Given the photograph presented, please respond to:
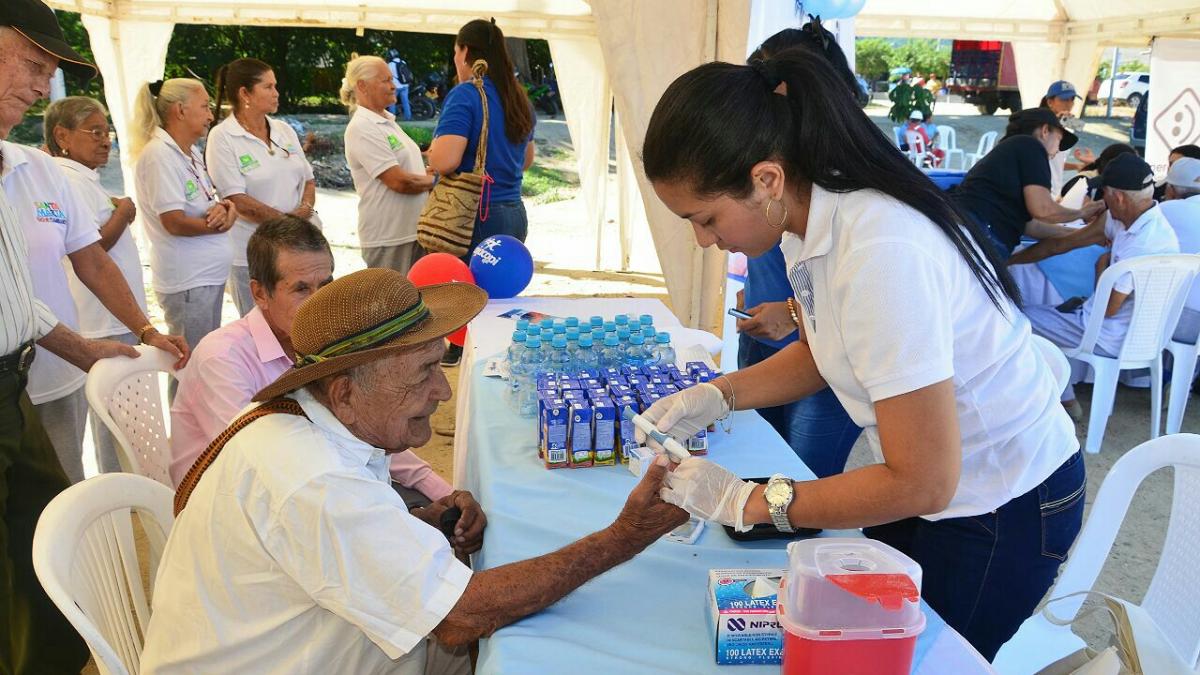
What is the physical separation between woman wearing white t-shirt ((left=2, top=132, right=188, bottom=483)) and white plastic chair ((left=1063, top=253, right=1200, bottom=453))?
411 centimetres

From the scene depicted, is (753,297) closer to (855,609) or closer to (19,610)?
(855,609)

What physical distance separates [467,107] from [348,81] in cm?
130

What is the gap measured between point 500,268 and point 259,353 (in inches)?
58.2

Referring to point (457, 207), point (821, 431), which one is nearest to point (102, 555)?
point (821, 431)

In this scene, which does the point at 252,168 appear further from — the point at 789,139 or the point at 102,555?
the point at 789,139

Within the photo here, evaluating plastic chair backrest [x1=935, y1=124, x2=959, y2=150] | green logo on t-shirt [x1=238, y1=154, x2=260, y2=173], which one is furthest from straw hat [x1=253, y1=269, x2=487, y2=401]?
plastic chair backrest [x1=935, y1=124, x2=959, y2=150]

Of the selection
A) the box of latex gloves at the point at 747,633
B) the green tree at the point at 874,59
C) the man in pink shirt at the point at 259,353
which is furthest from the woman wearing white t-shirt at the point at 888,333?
the green tree at the point at 874,59

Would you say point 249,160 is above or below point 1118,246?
above

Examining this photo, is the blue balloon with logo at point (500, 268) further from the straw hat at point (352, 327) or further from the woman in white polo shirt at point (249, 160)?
the straw hat at point (352, 327)

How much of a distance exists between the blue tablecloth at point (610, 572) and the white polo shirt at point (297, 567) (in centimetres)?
18

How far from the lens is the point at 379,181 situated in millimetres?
4715

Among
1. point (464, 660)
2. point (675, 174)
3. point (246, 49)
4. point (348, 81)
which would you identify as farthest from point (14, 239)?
point (246, 49)

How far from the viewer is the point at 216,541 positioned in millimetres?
1338

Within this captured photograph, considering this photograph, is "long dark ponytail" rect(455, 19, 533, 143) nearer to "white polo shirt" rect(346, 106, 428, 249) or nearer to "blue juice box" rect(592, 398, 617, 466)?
"white polo shirt" rect(346, 106, 428, 249)
